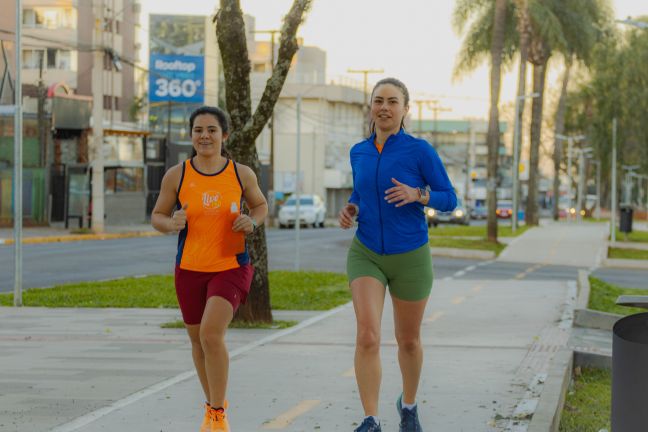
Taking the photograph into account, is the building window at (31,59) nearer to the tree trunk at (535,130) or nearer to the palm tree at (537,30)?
the tree trunk at (535,130)

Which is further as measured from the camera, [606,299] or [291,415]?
[606,299]

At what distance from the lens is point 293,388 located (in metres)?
9.09

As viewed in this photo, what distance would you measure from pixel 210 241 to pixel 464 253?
101 ft

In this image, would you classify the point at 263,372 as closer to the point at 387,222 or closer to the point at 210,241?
the point at 210,241

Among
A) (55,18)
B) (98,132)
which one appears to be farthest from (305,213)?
(55,18)

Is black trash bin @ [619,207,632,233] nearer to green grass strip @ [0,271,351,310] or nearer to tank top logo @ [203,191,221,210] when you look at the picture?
green grass strip @ [0,271,351,310]

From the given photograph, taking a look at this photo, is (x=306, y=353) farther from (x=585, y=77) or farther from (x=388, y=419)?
(x=585, y=77)

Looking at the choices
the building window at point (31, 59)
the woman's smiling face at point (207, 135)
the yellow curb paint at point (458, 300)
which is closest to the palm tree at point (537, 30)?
the building window at point (31, 59)

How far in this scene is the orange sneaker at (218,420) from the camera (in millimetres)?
7094

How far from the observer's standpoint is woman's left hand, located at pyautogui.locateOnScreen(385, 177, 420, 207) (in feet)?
22.5

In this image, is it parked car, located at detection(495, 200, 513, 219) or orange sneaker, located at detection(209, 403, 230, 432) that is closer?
orange sneaker, located at detection(209, 403, 230, 432)

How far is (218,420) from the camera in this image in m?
7.12

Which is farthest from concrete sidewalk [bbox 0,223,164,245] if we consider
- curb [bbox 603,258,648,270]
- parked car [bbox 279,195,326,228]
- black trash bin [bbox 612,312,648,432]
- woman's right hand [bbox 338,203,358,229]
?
black trash bin [bbox 612,312,648,432]

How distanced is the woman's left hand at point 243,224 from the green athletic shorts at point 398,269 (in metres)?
0.55
